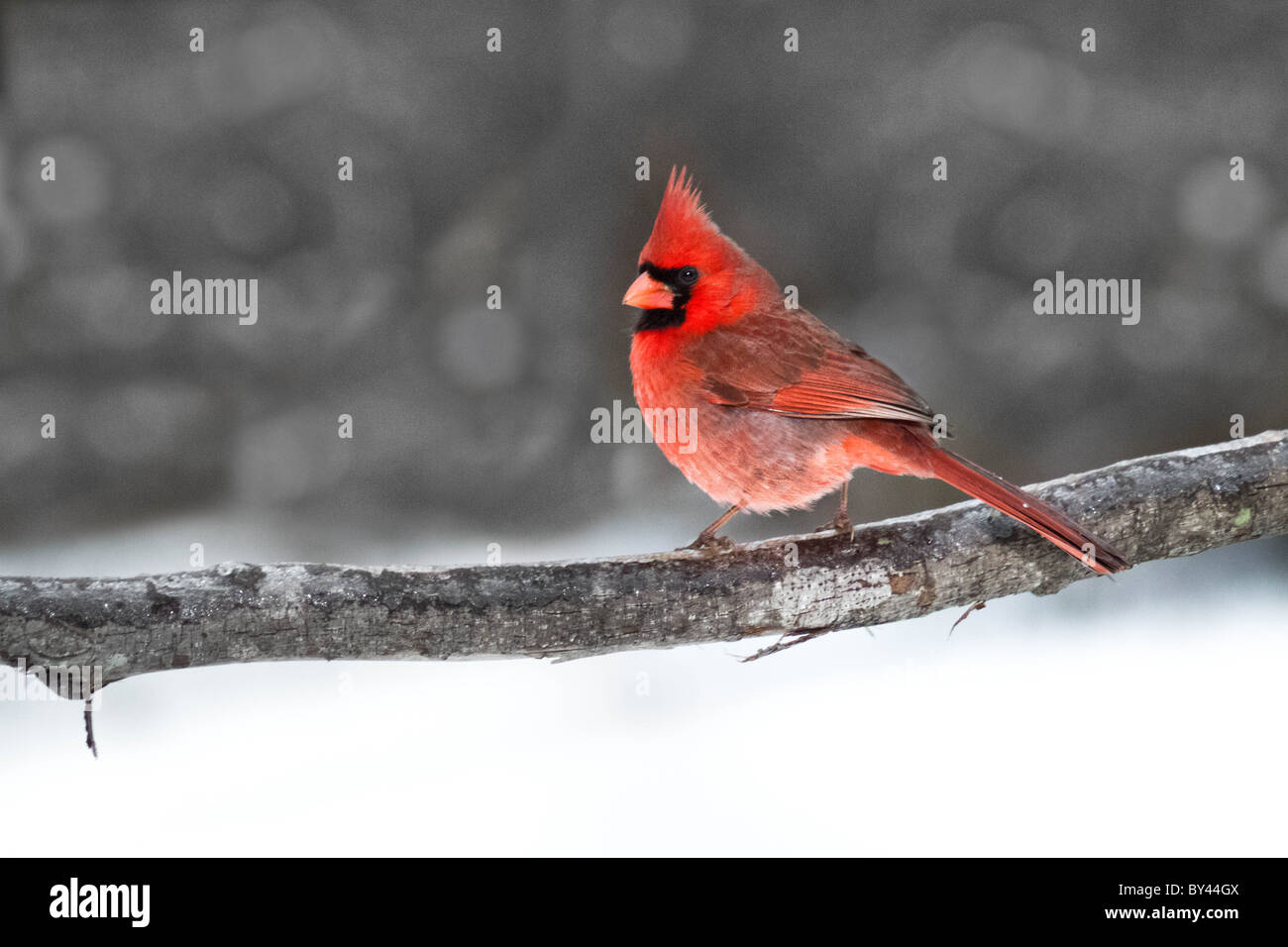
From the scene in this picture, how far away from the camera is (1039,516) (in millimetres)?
1591

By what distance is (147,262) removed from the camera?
2.53 metres

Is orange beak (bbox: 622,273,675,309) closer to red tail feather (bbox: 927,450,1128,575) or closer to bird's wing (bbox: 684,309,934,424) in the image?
bird's wing (bbox: 684,309,934,424)

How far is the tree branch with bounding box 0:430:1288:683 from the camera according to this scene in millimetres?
1515

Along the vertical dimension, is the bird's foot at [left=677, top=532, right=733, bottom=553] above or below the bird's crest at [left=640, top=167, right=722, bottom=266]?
below

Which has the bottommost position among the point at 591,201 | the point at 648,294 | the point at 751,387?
the point at 751,387

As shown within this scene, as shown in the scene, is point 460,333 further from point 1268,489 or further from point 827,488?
point 1268,489

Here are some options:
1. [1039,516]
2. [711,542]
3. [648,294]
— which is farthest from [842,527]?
[648,294]

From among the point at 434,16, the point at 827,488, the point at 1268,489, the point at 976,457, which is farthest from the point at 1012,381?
the point at 434,16

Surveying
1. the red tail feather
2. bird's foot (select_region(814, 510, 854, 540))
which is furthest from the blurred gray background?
the red tail feather

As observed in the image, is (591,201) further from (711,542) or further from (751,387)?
(711,542)

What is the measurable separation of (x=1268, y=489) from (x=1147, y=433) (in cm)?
67

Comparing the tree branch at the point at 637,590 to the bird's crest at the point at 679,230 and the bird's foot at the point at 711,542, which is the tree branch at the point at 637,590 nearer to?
the bird's foot at the point at 711,542

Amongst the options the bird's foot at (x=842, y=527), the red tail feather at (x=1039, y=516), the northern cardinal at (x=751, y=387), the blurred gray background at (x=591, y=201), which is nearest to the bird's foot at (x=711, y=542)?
the northern cardinal at (x=751, y=387)

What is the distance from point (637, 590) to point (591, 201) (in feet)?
3.68
